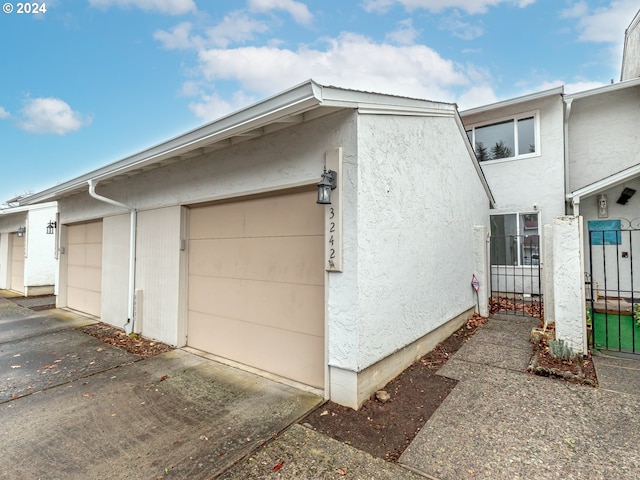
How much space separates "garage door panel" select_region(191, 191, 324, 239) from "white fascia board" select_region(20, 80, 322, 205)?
94 centimetres

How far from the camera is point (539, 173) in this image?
27.0ft

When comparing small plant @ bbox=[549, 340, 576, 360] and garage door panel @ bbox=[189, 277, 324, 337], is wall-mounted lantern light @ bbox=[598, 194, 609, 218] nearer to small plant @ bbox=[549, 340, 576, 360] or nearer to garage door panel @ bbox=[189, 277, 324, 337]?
small plant @ bbox=[549, 340, 576, 360]

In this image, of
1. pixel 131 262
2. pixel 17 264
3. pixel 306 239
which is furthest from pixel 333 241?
pixel 17 264

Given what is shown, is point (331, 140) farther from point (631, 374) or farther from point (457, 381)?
point (631, 374)

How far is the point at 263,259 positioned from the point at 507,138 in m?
8.38

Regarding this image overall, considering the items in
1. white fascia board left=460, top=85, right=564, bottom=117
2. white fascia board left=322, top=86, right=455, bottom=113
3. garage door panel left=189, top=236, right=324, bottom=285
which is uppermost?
white fascia board left=460, top=85, right=564, bottom=117

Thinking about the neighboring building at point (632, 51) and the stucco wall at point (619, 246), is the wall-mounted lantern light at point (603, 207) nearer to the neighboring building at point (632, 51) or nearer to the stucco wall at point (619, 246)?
the stucco wall at point (619, 246)

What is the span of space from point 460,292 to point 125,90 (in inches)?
362

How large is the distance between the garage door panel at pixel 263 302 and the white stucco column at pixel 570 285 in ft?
10.4

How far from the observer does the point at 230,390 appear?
3.52m

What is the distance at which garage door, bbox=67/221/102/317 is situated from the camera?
713cm

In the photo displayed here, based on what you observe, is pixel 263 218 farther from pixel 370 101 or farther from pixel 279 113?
pixel 370 101

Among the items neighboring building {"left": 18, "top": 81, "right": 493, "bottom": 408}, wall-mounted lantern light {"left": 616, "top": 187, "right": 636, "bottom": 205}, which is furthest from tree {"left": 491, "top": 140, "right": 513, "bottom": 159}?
neighboring building {"left": 18, "top": 81, "right": 493, "bottom": 408}

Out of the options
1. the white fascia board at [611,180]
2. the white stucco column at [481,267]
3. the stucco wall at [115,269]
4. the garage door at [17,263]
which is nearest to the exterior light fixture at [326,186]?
the white stucco column at [481,267]
